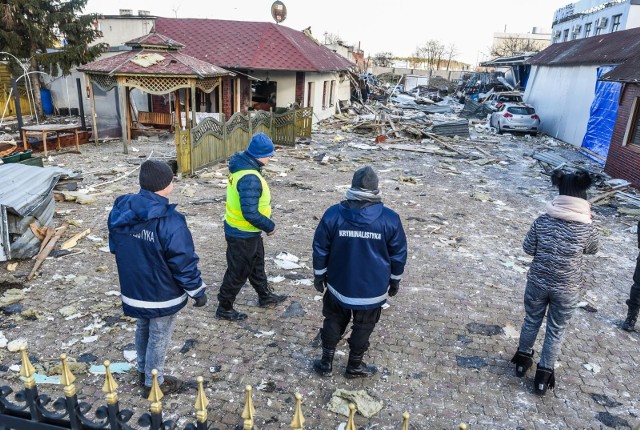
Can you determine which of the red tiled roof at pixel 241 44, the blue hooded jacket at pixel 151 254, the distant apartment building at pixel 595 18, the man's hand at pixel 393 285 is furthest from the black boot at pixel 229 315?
the distant apartment building at pixel 595 18

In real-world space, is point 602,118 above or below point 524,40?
below

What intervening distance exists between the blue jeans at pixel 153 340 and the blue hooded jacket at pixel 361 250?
3.98 feet

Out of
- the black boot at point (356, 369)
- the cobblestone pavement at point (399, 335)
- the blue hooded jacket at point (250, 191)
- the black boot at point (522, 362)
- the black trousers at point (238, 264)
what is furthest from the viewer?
the black trousers at point (238, 264)

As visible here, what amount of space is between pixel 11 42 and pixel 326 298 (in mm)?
20122

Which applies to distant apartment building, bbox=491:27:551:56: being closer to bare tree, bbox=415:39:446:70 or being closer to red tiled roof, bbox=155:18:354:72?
bare tree, bbox=415:39:446:70

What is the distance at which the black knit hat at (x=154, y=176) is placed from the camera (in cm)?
291

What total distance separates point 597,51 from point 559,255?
18.1 metres

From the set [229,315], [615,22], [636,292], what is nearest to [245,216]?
[229,315]

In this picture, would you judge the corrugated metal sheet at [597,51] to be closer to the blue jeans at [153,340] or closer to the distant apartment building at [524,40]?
the blue jeans at [153,340]

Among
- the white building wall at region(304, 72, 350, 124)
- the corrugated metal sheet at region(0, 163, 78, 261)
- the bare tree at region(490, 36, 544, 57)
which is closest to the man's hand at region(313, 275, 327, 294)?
the corrugated metal sheet at region(0, 163, 78, 261)

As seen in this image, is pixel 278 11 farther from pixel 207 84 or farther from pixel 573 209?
pixel 573 209

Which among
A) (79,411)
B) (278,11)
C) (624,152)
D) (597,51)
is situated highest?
(278,11)

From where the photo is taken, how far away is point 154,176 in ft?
9.55

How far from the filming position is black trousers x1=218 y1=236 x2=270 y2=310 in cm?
434
